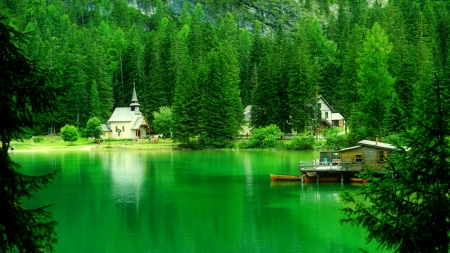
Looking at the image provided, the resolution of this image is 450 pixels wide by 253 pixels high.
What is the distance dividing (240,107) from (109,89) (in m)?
28.8

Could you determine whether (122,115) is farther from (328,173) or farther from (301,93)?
(328,173)

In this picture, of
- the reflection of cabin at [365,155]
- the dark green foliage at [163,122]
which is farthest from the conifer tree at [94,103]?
the reflection of cabin at [365,155]

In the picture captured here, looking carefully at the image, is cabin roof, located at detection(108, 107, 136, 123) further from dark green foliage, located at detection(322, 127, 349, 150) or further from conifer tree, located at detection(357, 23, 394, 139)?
conifer tree, located at detection(357, 23, 394, 139)

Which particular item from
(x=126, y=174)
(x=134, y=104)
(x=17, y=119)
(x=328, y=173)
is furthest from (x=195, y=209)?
(x=134, y=104)

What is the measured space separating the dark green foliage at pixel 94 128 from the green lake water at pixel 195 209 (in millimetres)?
29604

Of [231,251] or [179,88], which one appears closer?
[231,251]

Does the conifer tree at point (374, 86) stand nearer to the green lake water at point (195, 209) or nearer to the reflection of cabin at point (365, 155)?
the green lake water at point (195, 209)

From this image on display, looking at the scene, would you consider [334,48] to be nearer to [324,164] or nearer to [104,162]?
[104,162]

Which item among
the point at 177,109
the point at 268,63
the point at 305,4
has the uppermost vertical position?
the point at 305,4

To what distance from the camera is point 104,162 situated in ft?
205

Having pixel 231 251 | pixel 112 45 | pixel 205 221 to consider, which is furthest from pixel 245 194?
pixel 112 45

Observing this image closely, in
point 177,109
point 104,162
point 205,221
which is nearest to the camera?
point 205,221

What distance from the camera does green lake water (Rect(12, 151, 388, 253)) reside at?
84.9 feet

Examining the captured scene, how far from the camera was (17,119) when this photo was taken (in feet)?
28.5
